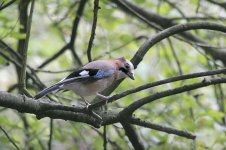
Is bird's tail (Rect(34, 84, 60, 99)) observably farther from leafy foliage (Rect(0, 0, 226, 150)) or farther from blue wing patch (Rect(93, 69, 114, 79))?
leafy foliage (Rect(0, 0, 226, 150))

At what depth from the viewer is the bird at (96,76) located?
4.12 meters

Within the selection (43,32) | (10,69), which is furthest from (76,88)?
(43,32)

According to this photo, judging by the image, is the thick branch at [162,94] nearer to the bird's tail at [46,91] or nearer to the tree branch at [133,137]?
the bird's tail at [46,91]

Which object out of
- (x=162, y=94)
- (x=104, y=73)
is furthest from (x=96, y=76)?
(x=162, y=94)

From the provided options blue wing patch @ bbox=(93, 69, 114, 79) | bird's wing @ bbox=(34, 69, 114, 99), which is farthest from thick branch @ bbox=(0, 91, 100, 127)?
blue wing patch @ bbox=(93, 69, 114, 79)

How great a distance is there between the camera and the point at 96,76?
4.26 m

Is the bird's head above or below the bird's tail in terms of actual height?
below

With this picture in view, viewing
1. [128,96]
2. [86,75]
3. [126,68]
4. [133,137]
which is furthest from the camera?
[128,96]

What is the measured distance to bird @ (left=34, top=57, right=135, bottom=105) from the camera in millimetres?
4125

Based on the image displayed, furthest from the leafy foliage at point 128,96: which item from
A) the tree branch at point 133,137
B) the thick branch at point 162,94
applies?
the thick branch at point 162,94

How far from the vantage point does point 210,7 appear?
7355 mm

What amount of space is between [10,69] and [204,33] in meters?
3.64

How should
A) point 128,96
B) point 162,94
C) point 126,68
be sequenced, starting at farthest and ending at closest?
point 128,96, point 126,68, point 162,94

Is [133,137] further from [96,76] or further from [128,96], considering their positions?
[128,96]
